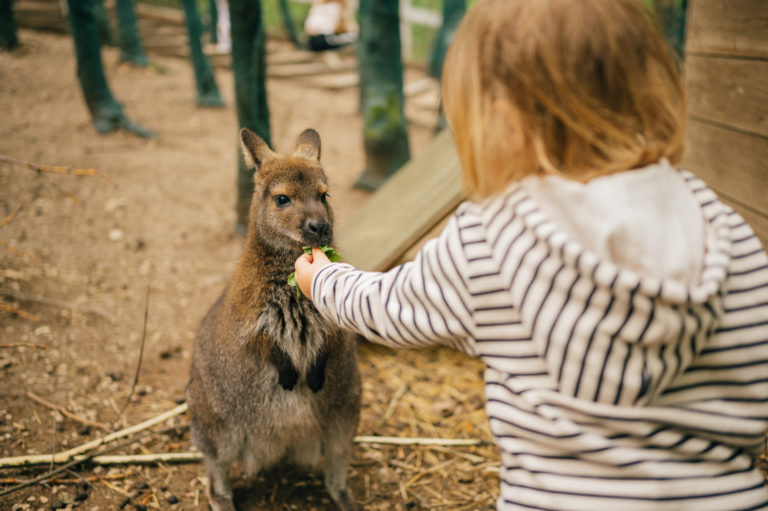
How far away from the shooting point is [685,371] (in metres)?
1.30

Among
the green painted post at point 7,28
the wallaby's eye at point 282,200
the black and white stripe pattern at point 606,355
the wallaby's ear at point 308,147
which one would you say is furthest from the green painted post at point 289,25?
the black and white stripe pattern at point 606,355

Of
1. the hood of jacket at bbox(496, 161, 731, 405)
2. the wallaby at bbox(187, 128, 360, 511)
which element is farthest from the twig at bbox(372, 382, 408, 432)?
the hood of jacket at bbox(496, 161, 731, 405)

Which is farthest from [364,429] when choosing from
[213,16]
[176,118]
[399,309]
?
[213,16]

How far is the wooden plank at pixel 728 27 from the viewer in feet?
8.87

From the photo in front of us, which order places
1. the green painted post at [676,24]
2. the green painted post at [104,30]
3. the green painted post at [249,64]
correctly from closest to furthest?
the green painted post at [249,64] → the green painted post at [676,24] → the green painted post at [104,30]

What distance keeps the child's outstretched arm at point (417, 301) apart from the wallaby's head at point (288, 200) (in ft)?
2.81

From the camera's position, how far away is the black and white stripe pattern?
46.8 inches

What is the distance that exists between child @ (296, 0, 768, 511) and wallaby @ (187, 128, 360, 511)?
1.19 metres

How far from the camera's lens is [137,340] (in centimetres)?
381

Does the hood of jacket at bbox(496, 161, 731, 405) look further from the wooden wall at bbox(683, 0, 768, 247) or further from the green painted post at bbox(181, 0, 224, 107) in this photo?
the green painted post at bbox(181, 0, 224, 107)

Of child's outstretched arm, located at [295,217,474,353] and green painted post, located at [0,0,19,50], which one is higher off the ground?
child's outstretched arm, located at [295,217,474,353]

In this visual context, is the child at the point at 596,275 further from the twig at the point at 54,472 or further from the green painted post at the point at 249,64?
the green painted post at the point at 249,64

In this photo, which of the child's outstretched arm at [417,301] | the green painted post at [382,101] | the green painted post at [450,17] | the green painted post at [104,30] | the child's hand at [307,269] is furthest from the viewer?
the green painted post at [104,30]

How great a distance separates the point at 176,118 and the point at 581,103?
7577 millimetres
